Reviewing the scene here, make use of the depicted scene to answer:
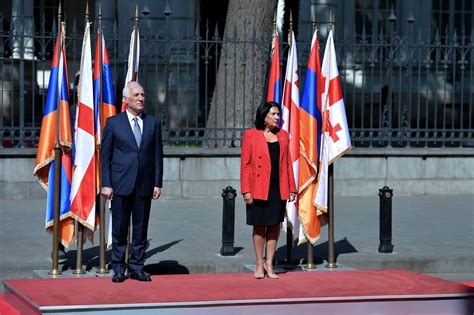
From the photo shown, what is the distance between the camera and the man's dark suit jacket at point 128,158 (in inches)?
431

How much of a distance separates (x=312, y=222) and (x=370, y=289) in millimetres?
1971

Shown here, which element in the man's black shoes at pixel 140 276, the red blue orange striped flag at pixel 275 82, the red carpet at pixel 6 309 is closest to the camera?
the red carpet at pixel 6 309

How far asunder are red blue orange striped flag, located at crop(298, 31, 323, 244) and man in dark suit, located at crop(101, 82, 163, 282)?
6.46 feet

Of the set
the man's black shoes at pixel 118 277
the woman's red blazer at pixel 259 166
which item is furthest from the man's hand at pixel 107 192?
the woman's red blazer at pixel 259 166

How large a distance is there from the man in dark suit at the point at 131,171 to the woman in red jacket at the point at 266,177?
85 cm

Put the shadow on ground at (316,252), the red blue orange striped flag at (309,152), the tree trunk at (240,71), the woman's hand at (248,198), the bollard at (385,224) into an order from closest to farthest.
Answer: the woman's hand at (248,198), the red blue orange striped flag at (309,152), the shadow on ground at (316,252), the bollard at (385,224), the tree trunk at (240,71)

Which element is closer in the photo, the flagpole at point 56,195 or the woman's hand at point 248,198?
the woman's hand at point 248,198

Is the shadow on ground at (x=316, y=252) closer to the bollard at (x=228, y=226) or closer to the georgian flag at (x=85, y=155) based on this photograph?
the bollard at (x=228, y=226)

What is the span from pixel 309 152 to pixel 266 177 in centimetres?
142

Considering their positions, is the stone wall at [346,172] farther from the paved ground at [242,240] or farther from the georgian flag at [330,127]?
the georgian flag at [330,127]

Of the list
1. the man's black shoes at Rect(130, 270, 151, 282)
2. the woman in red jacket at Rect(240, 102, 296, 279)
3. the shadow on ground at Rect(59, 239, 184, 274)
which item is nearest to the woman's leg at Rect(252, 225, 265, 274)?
the woman in red jacket at Rect(240, 102, 296, 279)

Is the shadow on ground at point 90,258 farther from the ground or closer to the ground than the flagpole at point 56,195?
closer to the ground

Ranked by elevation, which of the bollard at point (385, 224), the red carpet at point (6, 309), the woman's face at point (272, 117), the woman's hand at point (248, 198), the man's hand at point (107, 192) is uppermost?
the woman's face at point (272, 117)

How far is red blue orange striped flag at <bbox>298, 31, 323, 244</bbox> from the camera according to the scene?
12.5 m
